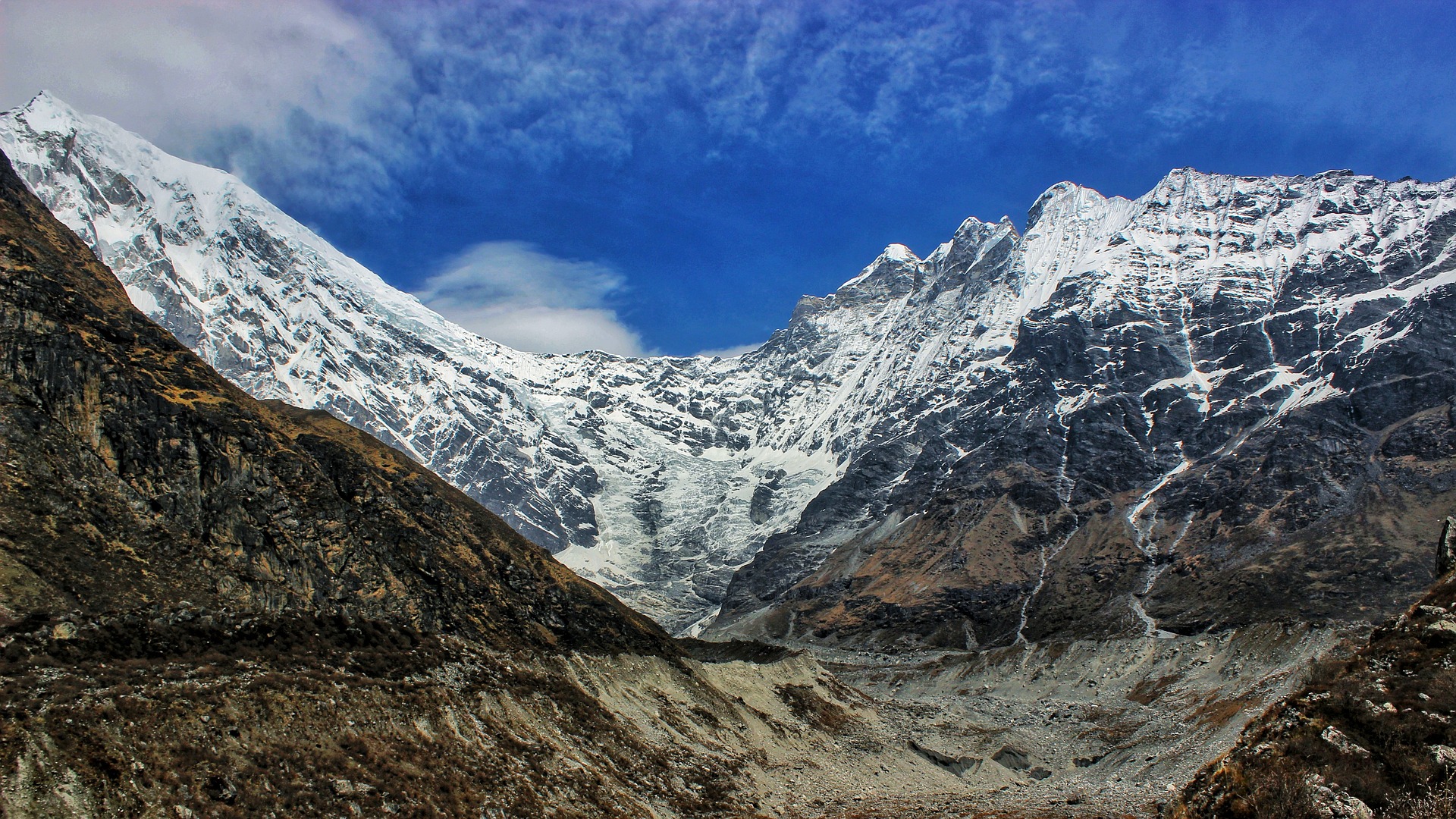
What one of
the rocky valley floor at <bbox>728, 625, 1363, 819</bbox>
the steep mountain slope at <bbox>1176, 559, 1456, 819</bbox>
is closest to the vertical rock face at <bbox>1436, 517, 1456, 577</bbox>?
the steep mountain slope at <bbox>1176, 559, 1456, 819</bbox>

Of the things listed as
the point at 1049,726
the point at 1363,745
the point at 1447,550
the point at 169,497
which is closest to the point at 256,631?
the point at 169,497

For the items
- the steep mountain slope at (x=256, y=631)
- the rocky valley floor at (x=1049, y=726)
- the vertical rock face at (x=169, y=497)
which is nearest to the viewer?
the steep mountain slope at (x=256, y=631)

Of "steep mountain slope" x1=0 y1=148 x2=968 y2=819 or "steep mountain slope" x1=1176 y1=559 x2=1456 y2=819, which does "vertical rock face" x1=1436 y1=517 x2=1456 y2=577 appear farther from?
"steep mountain slope" x1=0 y1=148 x2=968 y2=819

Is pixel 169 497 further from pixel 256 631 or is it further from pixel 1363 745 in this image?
pixel 1363 745

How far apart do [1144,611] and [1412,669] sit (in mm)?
164052

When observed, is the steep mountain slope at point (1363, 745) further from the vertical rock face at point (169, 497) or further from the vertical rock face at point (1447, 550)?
the vertical rock face at point (169, 497)

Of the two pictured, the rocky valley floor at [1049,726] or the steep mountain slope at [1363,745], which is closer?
the steep mountain slope at [1363,745]

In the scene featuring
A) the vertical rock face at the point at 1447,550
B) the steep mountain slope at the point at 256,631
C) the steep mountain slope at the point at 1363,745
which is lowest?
the steep mountain slope at the point at 256,631

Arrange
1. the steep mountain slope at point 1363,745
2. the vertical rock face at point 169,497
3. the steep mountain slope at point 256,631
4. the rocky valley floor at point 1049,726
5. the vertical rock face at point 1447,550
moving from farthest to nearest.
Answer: the rocky valley floor at point 1049,726 < the vertical rock face at point 169,497 < the vertical rock face at point 1447,550 < the steep mountain slope at point 256,631 < the steep mountain slope at point 1363,745

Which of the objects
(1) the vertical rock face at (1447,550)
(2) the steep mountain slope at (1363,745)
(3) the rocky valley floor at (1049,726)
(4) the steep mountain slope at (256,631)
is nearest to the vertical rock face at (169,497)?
(4) the steep mountain slope at (256,631)

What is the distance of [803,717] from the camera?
7606cm

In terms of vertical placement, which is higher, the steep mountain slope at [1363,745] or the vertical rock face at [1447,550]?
the vertical rock face at [1447,550]

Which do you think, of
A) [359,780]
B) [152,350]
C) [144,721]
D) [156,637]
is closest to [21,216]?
[152,350]

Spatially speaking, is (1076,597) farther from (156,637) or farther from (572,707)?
(156,637)
